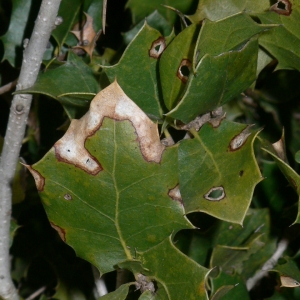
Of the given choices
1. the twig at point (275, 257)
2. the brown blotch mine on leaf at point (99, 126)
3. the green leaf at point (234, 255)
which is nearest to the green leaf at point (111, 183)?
the brown blotch mine on leaf at point (99, 126)

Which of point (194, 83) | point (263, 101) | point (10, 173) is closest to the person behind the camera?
point (194, 83)

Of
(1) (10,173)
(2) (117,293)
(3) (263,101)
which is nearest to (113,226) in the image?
(2) (117,293)

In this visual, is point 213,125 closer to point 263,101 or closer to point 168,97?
point 168,97

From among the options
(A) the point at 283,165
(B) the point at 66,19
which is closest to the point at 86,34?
(B) the point at 66,19

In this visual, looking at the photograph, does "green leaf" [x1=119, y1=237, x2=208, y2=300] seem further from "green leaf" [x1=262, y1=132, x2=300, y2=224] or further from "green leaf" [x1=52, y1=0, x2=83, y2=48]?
"green leaf" [x1=52, y1=0, x2=83, y2=48]

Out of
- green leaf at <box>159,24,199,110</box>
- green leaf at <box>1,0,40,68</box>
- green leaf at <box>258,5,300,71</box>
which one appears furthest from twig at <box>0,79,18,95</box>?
green leaf at <box>258,5,300,71</box>

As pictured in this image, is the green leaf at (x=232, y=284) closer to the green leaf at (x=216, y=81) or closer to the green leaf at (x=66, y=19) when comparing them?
the green leaf at (x=216, y=81)
